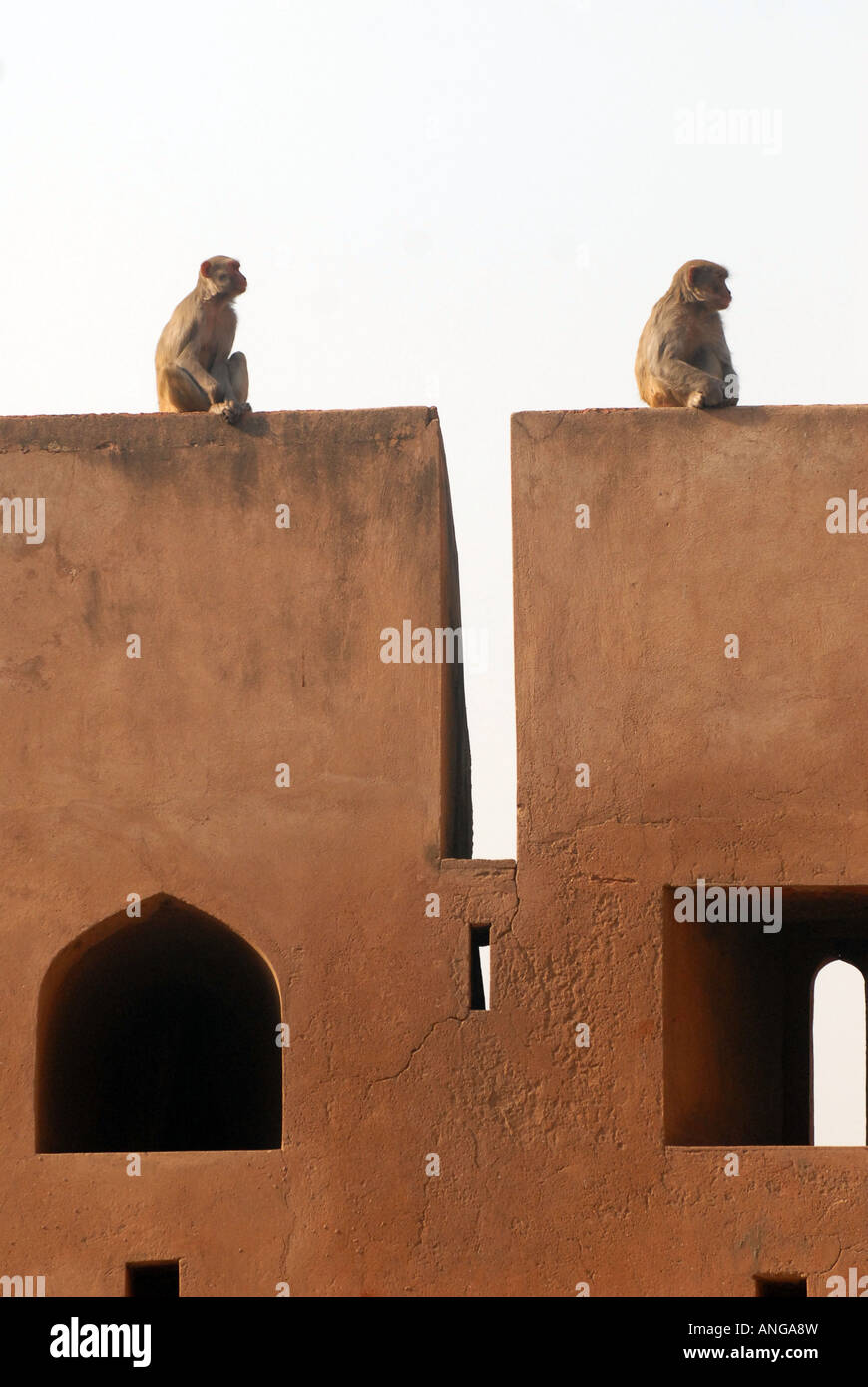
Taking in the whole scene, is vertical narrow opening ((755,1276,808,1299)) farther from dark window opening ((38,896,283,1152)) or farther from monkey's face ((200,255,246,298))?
monkey's face ((200,255,246,298))

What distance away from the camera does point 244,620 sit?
27.1 feet

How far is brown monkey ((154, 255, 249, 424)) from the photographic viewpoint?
9023mm

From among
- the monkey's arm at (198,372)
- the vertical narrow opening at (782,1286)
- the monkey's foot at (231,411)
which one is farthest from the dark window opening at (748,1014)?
the monkey's arm at (198,372)

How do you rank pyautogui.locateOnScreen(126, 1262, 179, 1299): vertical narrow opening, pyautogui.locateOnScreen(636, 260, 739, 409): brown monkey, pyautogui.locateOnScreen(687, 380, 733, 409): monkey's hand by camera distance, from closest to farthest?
pyautogui.locateOnScreen(126, 1262, 179, 1299): vertical narrow opening, pyautogui.locateOnScreen(687, 380, 733, 409): monkey's hand, pyautogui.locateOnScreen(636, 260, 739, 409): brown monkey

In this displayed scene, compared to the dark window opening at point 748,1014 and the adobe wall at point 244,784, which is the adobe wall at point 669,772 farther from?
the adobe wall at point 244,784

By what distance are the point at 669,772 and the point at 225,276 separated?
356 cm

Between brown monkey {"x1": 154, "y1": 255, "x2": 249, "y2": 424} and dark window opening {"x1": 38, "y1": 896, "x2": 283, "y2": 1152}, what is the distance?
8.58ft

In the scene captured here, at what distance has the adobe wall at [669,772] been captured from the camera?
757 centimetres

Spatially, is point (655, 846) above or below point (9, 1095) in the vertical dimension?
above

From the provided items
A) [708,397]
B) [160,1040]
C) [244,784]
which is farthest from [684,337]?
[160,1040]

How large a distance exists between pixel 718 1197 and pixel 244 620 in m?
3.26

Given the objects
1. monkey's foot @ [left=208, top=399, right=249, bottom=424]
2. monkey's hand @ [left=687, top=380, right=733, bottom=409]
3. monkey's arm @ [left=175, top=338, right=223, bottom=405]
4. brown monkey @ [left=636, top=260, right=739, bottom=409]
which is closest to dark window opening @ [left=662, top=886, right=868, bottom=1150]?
monkey's hand @ [left=687, top=380, right=733, bottom=409]
